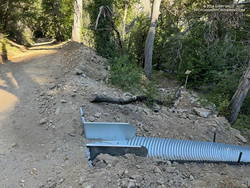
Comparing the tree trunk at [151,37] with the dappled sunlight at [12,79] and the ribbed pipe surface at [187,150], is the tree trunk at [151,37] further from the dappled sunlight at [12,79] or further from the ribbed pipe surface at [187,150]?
the ribbed pipe surface at [187,150]

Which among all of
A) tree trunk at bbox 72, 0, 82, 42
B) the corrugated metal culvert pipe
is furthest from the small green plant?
the corrugated metal culvert pipe

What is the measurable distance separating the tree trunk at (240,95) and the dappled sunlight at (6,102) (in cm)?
568

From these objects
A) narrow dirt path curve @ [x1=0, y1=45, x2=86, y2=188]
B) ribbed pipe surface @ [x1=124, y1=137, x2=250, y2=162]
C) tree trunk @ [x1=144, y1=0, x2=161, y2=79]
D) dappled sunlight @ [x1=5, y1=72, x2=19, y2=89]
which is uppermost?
tree trunk @ [x1=144, y1=0, x2=161, y2=79]

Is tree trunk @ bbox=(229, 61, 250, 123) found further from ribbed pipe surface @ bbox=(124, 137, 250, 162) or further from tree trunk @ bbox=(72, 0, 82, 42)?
tree trunk @ bbox=(72, 0, 82, 42)

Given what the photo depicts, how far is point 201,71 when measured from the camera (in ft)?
34.2

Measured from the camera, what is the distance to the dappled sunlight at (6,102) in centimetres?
539

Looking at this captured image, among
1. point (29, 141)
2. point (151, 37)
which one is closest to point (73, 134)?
point (29, 141)

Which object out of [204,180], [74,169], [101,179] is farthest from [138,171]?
[204,180]

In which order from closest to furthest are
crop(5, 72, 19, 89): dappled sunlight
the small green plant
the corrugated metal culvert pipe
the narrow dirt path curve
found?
the narrow dirt path curve < the corrugated metal culvert pipe < crop(5, 72, 19, 89): dappled sunlight < the small green plant

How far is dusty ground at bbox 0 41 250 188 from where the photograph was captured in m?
3.40

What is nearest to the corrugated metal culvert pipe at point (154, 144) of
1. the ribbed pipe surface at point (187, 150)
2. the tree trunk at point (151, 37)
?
the ribbed pipe surface at point (187, 150)

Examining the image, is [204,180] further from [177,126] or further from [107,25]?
[107,25]

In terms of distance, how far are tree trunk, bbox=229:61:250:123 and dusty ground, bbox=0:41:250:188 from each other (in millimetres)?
821

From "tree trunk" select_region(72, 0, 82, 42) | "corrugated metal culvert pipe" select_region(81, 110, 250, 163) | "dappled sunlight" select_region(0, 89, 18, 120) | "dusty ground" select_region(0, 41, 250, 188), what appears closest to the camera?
"dusty ground" select_region(0, 41, 250, 188)
